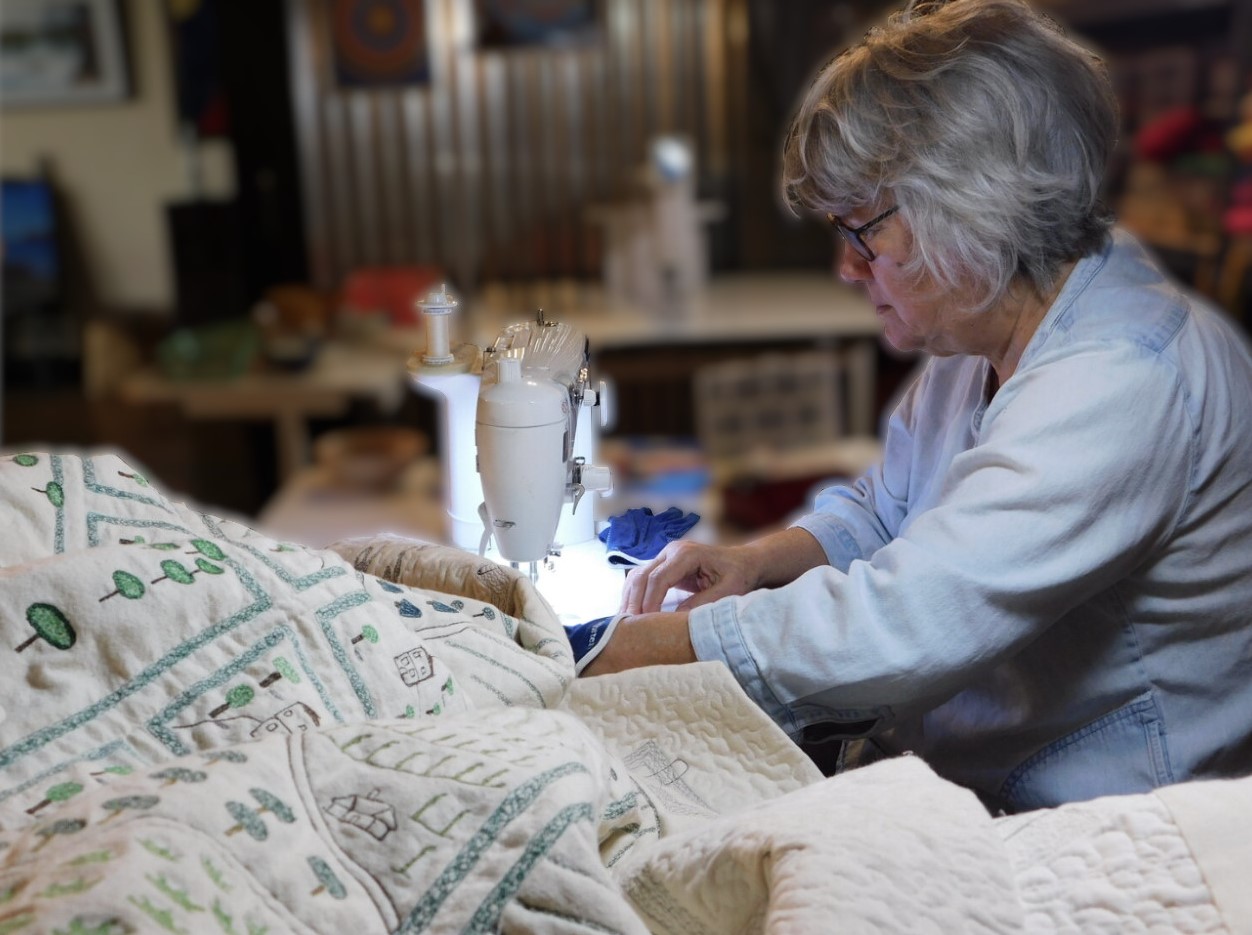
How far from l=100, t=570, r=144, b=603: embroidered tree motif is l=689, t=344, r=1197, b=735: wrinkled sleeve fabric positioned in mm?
419

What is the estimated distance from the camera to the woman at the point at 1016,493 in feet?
3.19

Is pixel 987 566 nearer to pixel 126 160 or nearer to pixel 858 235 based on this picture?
pixel 858 235

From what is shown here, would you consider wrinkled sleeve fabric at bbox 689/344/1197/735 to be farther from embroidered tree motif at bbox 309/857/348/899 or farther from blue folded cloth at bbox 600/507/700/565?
embroidered tree motif at bbox 309/857/348/899

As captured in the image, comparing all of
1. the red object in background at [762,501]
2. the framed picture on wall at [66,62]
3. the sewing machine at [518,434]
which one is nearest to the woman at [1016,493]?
the sewing machine at [518,434]

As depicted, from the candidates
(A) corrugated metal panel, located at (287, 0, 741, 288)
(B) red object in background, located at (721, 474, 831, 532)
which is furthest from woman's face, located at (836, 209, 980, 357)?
(A) corrugated metal panel, located at (287, 0, 741, 288)

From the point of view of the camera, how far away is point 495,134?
5.00m

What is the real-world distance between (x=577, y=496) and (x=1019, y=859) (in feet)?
1.67

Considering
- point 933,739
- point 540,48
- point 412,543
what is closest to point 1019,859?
point 933,739

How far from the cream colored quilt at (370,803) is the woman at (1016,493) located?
158 mm

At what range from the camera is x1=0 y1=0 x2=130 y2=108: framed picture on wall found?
16.7ft

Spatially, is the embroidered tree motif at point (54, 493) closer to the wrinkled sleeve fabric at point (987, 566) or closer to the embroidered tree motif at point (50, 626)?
the embroidered tree motif at point (50, 626)

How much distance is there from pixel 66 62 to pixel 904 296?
4980 mm

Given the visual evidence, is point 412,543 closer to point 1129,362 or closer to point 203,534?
point 203,534

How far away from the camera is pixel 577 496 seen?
3.62 ft
